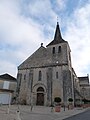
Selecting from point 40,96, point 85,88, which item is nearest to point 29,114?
point 40,96

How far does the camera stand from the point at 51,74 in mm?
28219

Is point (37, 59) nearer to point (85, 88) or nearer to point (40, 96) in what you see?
point (40, 96)

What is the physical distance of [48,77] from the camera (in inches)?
1112

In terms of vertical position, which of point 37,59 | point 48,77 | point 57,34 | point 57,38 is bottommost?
point 48,77

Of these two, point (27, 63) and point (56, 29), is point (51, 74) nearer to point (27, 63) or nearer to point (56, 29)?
point (27, 63)

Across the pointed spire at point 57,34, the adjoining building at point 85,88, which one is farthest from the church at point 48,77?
the adjoining building at point 85,88

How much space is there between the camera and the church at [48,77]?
1047 inches

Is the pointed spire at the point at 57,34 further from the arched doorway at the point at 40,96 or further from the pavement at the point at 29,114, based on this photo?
the pavement at the point at 29,114

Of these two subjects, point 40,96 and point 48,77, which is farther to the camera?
point 40,96

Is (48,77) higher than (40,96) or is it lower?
higher

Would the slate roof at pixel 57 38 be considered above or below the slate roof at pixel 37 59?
above

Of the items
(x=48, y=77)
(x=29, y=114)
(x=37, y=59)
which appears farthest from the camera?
(x=37, y=59)

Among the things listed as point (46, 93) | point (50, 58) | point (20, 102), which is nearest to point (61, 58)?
point (50, 58)

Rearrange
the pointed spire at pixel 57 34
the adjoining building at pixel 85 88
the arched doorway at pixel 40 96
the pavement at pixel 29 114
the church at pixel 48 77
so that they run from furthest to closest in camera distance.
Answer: the adjoining building at pixel 85 88 → the pointed spire at pixel 57 34 → the arched doorway at pixel 40 96 → the church at pixel 48 77 → the pavement at pixel 29 114
